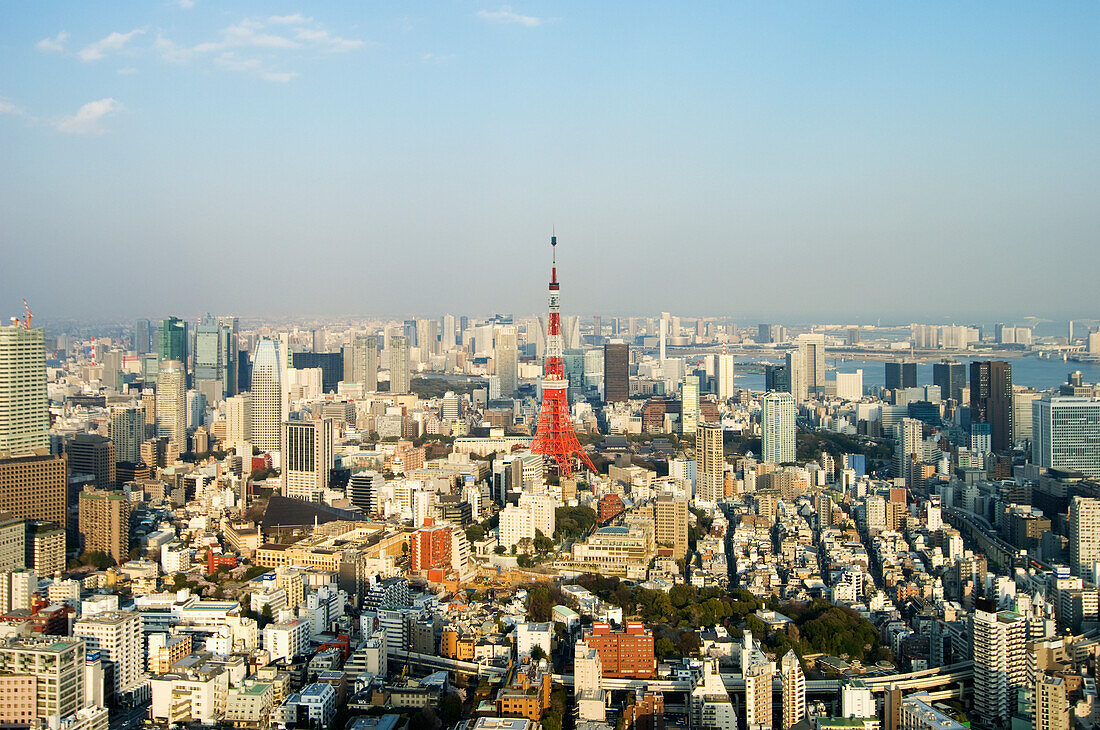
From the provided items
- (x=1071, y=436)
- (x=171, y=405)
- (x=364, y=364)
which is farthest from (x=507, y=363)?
(x=1071, y=436)

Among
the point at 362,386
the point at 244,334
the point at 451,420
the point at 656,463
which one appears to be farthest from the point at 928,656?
the point at 244,334

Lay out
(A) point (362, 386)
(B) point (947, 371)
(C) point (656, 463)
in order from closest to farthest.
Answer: (C) point (656, 463) < (B) point (947, 371) < (A) point (362, 386)

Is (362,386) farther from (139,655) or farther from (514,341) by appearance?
(139,655)

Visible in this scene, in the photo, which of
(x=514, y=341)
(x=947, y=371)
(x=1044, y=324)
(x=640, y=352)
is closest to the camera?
(x=1044, y=324)

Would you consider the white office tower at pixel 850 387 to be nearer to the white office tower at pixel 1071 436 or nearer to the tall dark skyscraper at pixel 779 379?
the tall dark skyscraper at pixel 779 379

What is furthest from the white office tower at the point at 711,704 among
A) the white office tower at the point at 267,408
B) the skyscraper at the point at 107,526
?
the white office tower at the point at 267,408

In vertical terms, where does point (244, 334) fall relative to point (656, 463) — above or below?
above

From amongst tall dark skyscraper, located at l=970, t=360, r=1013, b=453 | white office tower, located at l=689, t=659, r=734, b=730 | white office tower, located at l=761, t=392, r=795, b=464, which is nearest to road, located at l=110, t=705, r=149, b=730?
white office tower, located at l=689, t=659, r=734, b=730

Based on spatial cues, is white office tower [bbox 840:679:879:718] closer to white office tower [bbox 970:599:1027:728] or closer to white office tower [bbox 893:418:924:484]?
white office tower [bbox 970:599:1027:728]

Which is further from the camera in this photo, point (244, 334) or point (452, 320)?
point (452, 320)
